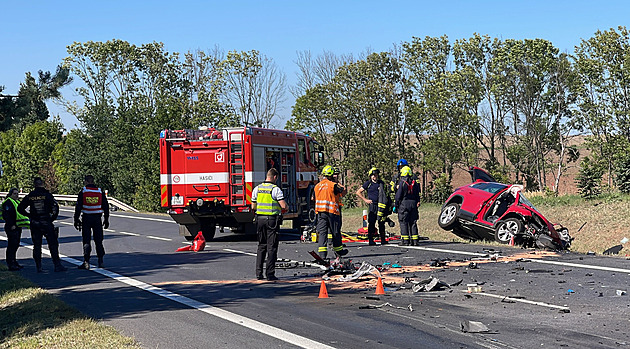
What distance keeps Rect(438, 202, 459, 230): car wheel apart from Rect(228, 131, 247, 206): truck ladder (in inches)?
202

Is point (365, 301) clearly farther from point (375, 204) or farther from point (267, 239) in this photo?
point (375, 204)

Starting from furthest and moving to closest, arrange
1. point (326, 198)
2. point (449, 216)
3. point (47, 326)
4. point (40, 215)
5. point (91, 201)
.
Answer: point (449, 216), point (91, 201), point (40, 215), point (326, 198), point (47, 326)

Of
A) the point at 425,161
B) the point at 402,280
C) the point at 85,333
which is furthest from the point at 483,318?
the point at 425,161

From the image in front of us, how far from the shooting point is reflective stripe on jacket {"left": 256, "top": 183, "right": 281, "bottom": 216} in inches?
484

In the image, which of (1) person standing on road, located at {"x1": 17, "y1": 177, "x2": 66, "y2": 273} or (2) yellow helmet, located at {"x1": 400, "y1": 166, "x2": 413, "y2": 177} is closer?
(1) person standing on road, located at {"x1": 17, "y1": 177, "x2": 66, "y2": 273}

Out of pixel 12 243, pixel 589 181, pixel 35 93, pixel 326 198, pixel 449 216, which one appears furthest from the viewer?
pixel 589 181

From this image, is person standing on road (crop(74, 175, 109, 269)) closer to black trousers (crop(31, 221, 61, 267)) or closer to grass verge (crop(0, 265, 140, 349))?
black trousers (crop(31, 221, 61, 267))

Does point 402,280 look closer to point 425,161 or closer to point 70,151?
point 425,161

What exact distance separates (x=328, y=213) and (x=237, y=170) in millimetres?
5786

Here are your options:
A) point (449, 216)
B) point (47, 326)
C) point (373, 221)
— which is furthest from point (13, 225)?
point (449, 216)

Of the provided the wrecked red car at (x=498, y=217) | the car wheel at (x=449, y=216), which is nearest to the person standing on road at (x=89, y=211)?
the car wheel at (x=449, y=216)

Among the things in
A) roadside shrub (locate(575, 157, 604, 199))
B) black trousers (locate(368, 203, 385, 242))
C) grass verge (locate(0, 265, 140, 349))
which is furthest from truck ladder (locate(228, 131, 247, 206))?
roadside shrub (locate(575, 157, 604, 199))

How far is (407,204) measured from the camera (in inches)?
677

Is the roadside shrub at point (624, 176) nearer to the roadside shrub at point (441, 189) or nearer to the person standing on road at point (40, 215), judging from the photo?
the roadside shrub at point (441, 189)
